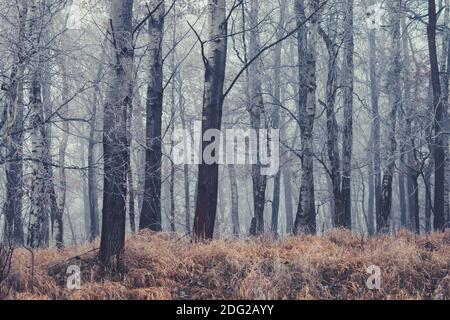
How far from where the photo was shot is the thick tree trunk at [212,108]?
10344mm

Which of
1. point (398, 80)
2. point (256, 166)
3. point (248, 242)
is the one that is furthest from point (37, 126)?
point (398, 80)

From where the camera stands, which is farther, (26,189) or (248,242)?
(248,242)

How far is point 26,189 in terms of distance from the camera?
30.5 ft

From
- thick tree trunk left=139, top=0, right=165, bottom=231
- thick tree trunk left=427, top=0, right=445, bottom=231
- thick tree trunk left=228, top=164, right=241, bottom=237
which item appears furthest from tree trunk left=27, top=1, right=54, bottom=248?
thick tree trunk left=228, top=164, right=241, bottom=237

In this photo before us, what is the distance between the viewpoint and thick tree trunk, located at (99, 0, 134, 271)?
27.4ft

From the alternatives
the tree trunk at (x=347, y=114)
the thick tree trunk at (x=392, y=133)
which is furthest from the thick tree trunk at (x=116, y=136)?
the thick tree trunk at (x=392, y=133)

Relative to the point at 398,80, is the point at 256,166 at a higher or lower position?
lower

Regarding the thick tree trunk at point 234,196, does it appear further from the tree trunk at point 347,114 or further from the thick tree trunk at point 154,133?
the thick tree trunk at point 154,133

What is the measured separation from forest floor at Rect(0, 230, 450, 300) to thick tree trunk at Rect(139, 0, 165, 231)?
294 centimetres

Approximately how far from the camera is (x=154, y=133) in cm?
1282

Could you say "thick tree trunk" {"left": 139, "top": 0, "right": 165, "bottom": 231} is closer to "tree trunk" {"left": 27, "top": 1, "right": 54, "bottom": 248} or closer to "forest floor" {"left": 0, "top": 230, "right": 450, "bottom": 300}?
"tree trunk" {"left": 27, "top": 1, "right": 54, "bottom": 248}

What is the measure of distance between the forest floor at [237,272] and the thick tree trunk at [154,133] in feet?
9.65

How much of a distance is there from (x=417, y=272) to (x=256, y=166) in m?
9.07
